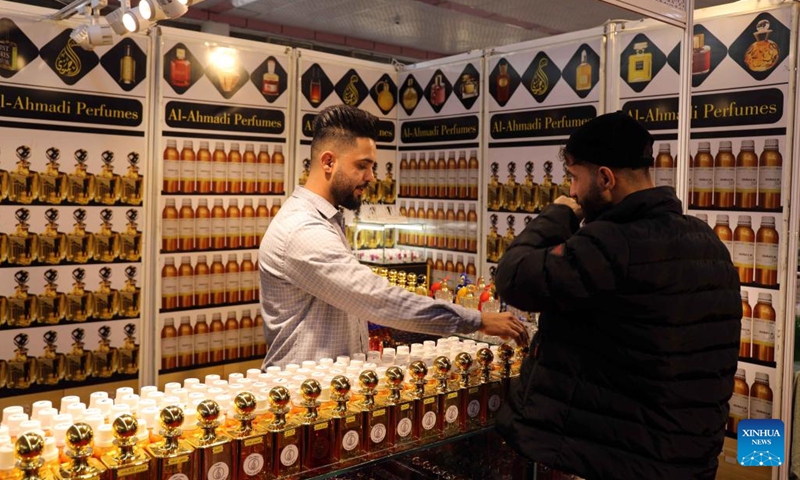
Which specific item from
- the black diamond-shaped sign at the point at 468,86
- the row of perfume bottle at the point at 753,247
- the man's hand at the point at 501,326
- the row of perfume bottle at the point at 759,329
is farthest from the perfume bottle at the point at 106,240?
the row of perfume bottle at the point at 759,329

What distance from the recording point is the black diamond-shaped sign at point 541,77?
5.41m

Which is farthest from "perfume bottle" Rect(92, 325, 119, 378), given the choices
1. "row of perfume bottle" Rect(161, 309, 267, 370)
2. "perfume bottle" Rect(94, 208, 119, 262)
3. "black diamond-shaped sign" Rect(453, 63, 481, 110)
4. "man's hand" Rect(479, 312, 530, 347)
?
"man's hand" Rect(479, 312, 530, 347)

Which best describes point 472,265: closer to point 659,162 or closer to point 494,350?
point 659,162

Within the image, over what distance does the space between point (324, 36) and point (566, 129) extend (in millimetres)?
4717

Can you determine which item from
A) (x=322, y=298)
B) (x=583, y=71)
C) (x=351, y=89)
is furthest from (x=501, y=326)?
(x=351, y=89)

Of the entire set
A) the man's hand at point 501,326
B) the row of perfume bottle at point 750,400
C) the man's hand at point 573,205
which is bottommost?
the row of perfume bottle at point 750,400

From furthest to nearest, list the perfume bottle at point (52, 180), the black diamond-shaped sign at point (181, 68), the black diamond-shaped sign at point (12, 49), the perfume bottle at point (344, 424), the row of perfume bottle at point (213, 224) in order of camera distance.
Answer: the row of perfume bottle at point (213, 224) < the black diamond-shaped sign at point (181, 68) < the perfume bottle at point (52, 180) < the black diamond-shaped sign at point (12, 49) < the perfume bottle at point (344, 424)

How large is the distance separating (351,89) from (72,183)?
262 centimetres

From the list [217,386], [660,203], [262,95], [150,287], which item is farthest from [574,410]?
[262,95]

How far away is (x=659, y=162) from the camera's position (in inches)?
186

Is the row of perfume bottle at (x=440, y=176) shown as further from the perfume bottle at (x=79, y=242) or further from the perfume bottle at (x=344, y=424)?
the perfume bottle at (x=344, y=424)

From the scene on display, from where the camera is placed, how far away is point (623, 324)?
1759 millimetres

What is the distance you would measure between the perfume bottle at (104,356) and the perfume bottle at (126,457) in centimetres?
398

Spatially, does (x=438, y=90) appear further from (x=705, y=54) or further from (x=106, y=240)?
(x=106, y=240)
